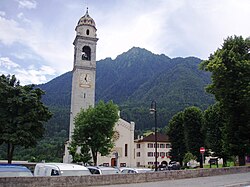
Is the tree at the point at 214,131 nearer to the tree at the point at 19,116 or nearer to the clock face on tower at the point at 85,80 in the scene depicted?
the clock face on tower at the point at 85,80

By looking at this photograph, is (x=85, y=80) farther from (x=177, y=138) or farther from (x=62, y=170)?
(x=62, y=170)

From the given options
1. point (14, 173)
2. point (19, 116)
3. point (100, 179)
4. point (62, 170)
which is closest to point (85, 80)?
point (19, 116)

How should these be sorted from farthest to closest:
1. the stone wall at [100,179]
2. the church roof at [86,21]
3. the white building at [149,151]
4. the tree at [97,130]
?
the white building at [149,151]
the church roof at [86,21]
the tree at [97,130]
the stone wall at [100,179]

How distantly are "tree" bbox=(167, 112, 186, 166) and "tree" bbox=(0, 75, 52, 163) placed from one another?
29.9m

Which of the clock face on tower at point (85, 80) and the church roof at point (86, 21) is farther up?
the church roof at point (86, 21)

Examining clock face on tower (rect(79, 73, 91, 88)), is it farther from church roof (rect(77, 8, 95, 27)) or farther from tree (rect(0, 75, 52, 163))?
tree (rect(0, 75, 52, 163))

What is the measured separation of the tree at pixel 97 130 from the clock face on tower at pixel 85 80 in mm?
19627

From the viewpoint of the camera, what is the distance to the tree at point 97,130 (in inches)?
1455

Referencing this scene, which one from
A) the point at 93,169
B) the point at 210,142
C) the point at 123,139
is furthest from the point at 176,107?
the point at 93,169

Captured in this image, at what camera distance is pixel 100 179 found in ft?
50.4

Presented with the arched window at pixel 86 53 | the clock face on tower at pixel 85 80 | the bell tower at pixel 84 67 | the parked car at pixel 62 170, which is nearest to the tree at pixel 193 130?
the bell tower at pixel 84 67

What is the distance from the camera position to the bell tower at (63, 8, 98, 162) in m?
56.9

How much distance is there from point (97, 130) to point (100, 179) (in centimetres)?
2197

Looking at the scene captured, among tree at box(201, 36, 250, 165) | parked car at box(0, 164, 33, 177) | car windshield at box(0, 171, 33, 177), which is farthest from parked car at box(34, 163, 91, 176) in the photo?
tree at box(201, 36, 250, 165)
